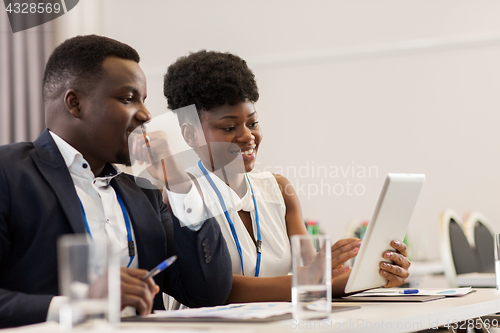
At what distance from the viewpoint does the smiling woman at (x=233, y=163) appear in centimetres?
167

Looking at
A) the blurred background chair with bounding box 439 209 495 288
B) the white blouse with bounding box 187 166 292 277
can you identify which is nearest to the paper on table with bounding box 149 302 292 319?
the white blouse with bounding box 187 166 292 277

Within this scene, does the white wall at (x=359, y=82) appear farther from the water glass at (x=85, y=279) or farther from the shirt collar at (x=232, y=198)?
the water glass at (x=85, y=279)

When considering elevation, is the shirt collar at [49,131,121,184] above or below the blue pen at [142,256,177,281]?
above

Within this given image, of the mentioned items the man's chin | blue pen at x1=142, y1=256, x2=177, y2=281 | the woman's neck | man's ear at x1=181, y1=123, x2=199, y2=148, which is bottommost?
blue pen at x1=142, y1=256, x2=177, y2=281

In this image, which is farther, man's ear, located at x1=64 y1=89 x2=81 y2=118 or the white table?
man's ear, located at x1=64 y1=89 x2=81 y2=118

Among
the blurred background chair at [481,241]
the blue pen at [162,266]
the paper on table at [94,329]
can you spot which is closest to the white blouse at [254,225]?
the blue pen at [162,266]

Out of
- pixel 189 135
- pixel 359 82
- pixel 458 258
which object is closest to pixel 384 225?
pixel 189 135

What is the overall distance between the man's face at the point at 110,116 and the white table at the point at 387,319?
583 mm

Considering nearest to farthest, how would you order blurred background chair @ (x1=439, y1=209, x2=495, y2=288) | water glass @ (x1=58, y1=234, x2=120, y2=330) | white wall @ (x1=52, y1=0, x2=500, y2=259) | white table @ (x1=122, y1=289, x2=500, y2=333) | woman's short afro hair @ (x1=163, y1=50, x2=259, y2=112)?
1. water glass @ (x1=58, y1=234, x2=120, y2=330)
2. white table @ (x1=122, y1=289, x2=500, y2=333)
3. woman's short afro hair @ (x1=163, y1=50, x2=259, y2=112)
4. blurred background chair @ (x1=439, y1=209, x2=495, y2=288)
5. white wall @ (x1=52, y1=0, x2=500, y2=259)

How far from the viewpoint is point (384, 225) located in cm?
121

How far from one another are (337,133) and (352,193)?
53 cm

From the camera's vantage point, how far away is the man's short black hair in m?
1.37

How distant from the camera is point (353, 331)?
79cm

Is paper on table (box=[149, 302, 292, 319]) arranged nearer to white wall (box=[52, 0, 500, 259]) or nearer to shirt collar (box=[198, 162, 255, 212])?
shirt collar (box=[198, 162, 255, 212])
